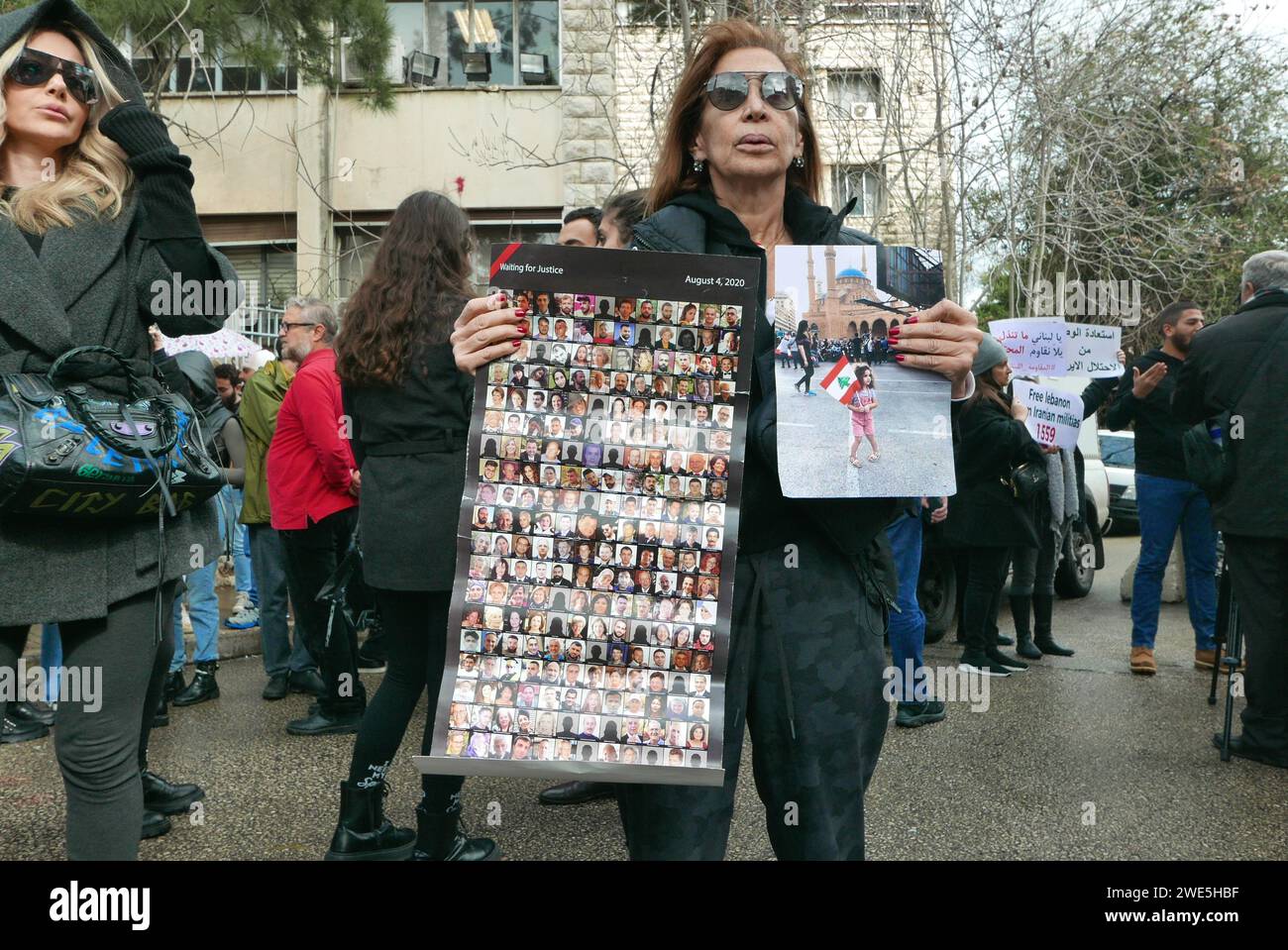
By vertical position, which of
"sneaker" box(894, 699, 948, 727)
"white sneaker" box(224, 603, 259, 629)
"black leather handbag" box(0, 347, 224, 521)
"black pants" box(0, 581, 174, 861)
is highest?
"black leather handbag" box(0, 347, 224, 521)

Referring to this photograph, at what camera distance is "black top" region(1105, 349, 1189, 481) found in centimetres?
706

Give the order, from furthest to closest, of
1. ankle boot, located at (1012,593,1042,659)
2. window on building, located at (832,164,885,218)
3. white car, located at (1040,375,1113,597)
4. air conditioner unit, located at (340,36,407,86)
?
air conditioner unit, located at (340,36,407,86) → white car, located at (1040,375,1113,597) → window on building, located at (832,164,885,218) → ankle boot, located at (1012,593,1042,659)

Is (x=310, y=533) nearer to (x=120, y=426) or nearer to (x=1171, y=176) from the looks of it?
(x=120, y=426)

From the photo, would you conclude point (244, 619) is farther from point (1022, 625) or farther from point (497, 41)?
point (497, 41)

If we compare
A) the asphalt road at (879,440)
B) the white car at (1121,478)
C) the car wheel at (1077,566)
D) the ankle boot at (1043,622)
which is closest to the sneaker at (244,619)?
the ankle boot at (1043,622)

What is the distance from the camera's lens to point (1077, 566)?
1095cm

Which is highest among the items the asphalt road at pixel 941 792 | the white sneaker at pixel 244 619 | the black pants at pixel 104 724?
the black pants at pixel 104 724

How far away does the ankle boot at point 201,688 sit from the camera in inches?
253

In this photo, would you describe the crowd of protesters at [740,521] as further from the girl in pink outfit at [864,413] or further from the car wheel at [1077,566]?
the car wheel at [1077,566]

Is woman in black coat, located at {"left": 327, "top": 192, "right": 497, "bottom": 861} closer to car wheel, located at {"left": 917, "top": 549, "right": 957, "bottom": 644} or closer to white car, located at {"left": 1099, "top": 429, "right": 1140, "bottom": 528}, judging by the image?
car wheel, located at {"left": 917, "top": 549, "right": 957, "bottom": 644}

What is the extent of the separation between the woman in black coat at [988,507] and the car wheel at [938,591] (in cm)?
90

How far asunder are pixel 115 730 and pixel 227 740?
3.32m

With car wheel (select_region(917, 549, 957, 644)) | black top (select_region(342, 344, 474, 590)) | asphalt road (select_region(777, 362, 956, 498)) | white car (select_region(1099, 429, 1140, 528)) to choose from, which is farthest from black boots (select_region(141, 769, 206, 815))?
white car (select_region(1099, 429, 1140, 528))

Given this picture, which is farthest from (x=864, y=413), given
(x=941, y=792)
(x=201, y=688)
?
(x=201, y=688)
